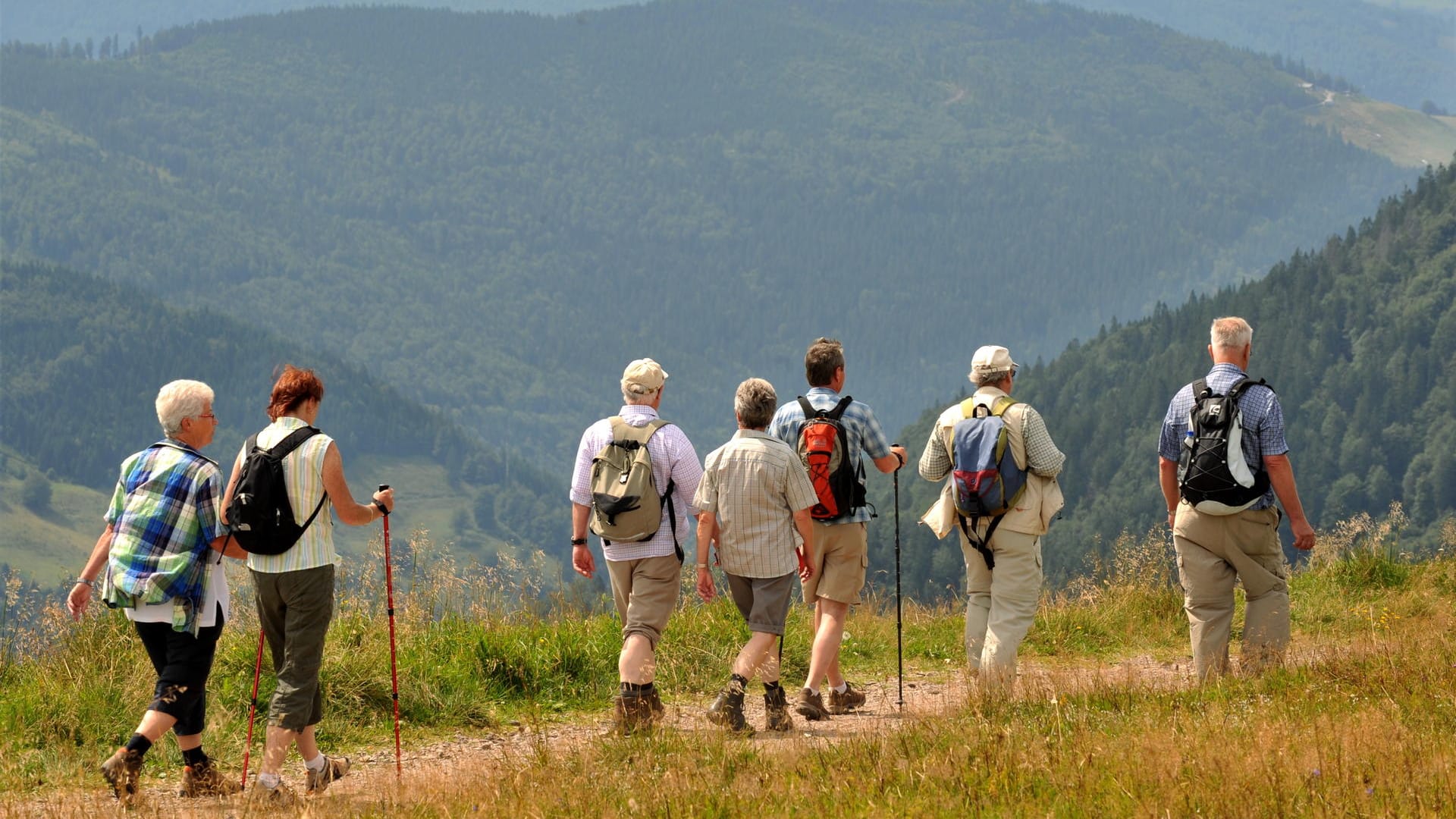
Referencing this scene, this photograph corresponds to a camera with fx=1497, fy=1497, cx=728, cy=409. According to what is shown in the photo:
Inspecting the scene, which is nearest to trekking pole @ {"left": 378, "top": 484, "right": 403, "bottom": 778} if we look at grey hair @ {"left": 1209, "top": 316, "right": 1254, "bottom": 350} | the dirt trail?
the dirt trail

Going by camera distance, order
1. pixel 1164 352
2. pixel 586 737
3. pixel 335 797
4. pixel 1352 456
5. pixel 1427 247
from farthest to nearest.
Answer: pixel 1164 352, pixel 1427 247, pixel 1352 456, pixel 586 737, pixel 335 797

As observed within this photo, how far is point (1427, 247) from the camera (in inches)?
5531

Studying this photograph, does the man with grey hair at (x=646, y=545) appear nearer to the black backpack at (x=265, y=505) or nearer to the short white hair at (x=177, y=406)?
the black backpack at (x=265, y=505)

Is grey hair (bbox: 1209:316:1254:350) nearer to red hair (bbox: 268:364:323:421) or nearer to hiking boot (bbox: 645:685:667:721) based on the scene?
hiking boot (bbox: 645:685:667:721)

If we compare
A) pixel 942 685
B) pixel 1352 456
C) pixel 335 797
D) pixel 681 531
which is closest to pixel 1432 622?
pixel 942 685

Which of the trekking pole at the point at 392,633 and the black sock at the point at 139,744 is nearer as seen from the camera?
the black sock at the point at 139,744

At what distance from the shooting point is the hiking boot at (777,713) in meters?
6.82

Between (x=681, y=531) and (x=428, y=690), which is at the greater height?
(x=681, y=531)

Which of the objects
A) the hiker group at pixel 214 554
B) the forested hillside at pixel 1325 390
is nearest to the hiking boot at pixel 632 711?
the hiker group at pixel 214 554

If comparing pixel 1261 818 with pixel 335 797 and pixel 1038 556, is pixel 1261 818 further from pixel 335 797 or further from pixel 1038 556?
pixel 335 797

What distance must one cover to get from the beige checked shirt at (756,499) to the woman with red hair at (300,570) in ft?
5.25

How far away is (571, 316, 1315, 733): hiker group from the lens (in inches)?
267

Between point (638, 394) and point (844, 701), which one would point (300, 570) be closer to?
point (638, 394)

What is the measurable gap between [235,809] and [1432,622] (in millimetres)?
6931
